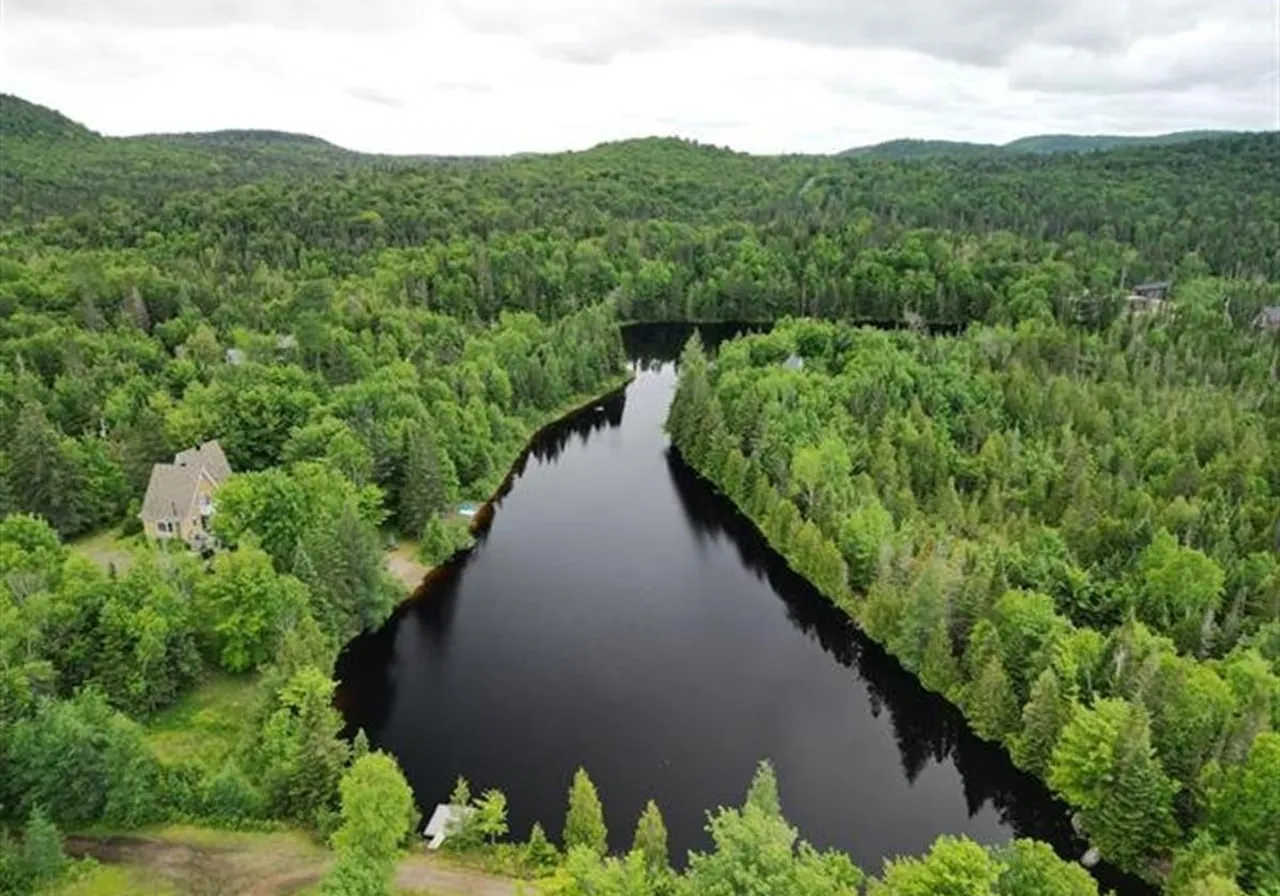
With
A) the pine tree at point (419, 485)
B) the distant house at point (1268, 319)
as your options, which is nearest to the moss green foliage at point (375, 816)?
the pine tree at point (419, 485)

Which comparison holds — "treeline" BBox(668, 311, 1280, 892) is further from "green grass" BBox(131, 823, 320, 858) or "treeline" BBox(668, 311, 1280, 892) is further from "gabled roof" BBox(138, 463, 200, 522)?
"gabled roof" BBox(138, 463, 200, 522)

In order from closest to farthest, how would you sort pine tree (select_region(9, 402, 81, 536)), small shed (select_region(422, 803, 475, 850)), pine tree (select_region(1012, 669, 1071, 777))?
small shed (select_region(422, 803, 475, 850)) → pine tree (select_region(1012, 669, 1071, 777)) → pine tree (select_region(9, 402, 81, 536))

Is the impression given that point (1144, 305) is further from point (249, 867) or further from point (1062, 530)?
point (249, 867)

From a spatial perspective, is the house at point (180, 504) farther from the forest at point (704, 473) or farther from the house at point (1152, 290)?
the house at point (1152, 290)

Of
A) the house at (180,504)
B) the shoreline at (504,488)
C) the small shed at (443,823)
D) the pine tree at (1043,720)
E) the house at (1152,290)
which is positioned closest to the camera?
the small shed at (443,823)

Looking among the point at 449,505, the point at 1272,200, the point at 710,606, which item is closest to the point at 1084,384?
the point at 710,606

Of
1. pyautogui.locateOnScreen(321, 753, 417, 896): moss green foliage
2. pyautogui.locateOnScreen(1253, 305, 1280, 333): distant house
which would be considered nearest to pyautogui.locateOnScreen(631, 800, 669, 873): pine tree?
pyautogui.locateOnScreen(321, 753, 417, 896): moss green foliage

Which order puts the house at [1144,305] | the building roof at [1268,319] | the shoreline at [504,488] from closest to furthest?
the shoreline at [504,488] < the building roof at [1268,319] < the house at [1144,305]
